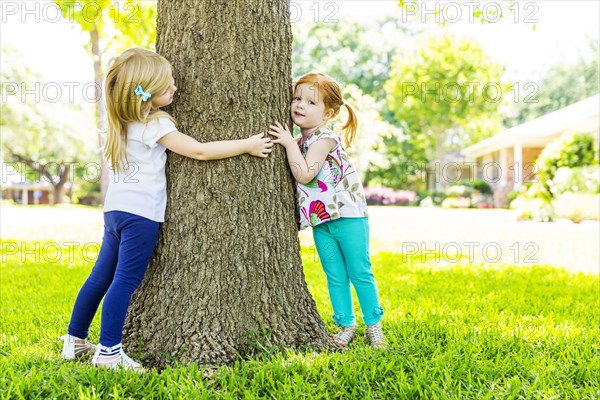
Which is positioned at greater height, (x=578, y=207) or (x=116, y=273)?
(x=116, y=273)

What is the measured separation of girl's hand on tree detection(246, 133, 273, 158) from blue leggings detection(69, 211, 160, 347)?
0.61 metres

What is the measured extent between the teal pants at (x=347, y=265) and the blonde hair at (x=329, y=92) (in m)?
0.61

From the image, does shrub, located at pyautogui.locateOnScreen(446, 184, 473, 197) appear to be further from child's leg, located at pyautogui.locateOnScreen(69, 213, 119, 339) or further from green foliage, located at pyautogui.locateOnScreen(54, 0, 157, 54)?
child's leg, located at pyautogui.locateOnScreen(69, 213, 119, 339)

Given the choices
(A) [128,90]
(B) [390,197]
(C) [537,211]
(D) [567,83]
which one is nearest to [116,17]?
(A) [128,90]

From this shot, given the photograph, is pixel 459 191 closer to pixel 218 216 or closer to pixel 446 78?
pixel 446 78

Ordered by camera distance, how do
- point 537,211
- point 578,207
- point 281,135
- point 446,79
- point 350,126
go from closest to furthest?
point 281,135
point 350,126
point 578,207
point 537,211
point 446,79

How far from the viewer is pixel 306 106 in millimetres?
3178

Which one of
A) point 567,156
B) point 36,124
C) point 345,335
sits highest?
point 36,124

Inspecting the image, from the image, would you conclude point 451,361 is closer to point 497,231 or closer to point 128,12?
point 128,12

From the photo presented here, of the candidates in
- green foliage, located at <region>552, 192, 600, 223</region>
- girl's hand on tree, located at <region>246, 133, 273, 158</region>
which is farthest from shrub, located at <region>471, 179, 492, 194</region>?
girl's hand on tree, located at <region>246, 133, 273, 158</region>

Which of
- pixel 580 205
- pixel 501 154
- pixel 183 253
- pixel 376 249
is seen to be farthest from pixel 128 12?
pixel 501 154

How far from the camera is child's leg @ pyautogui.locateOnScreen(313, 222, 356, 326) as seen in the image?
10.8ft

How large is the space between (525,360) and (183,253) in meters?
1.81

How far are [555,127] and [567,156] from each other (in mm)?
6260
